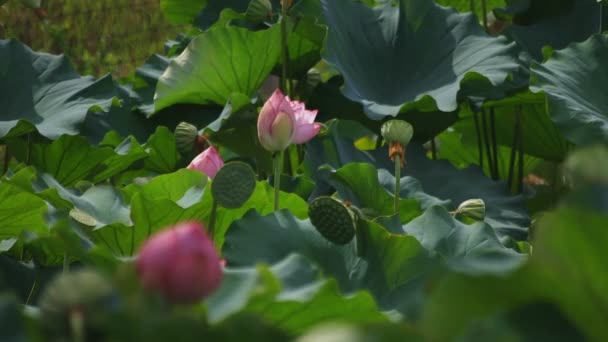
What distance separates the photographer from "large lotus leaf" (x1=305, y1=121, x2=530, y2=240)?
200 cm

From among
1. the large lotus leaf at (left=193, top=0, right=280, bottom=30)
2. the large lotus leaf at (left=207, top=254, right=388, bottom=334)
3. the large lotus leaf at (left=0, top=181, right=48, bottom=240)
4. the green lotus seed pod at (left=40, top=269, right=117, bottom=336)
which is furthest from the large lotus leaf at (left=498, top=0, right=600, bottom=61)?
the green lotus seed pod at (left=40, top=269, right=117, bottom=336)

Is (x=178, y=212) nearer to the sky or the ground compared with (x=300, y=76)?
nearer to the sky

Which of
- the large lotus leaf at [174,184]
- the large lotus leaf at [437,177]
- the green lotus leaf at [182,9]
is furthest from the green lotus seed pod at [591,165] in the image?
the green lotus leaf at [182,9]

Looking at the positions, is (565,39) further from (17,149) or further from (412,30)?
(17,149)

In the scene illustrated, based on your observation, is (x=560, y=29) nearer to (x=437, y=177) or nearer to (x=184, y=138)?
(x=437, y=177)

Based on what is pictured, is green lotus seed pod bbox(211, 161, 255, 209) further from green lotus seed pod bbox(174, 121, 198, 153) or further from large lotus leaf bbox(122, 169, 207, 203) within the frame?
green lotus seed pod bbox(174, 121, 198, 153)

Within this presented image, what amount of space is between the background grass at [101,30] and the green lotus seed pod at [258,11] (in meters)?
2.42

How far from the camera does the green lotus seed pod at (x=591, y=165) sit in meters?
0.53

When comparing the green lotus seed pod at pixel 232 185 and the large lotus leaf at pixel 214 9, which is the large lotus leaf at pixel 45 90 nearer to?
the large lotus leaf at pixel 214 9

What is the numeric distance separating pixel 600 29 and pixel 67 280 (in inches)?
86.1

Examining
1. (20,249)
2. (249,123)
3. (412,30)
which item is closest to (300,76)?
(412,30)

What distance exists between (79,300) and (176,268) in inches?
1.8

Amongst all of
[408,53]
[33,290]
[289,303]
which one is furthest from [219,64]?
[289,303]

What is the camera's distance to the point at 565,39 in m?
2.56
